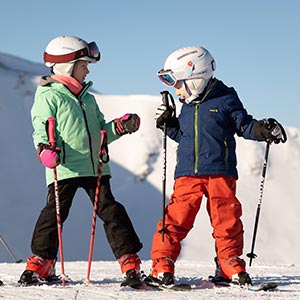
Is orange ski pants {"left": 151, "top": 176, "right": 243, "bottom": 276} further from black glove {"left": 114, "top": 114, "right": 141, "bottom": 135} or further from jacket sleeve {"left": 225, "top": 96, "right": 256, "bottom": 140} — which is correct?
black glove {"left": 114, "top": 114, "right": 141, "bottom": 135}

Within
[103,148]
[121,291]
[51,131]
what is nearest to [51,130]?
[51,131]

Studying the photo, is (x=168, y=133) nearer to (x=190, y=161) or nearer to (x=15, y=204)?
(x=190, y=161)

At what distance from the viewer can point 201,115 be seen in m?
5.79

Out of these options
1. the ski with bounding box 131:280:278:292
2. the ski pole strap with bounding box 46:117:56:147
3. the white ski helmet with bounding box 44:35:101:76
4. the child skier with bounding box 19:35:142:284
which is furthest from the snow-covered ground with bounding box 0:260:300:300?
the white ski helmet with bounding box 44:35:101:76

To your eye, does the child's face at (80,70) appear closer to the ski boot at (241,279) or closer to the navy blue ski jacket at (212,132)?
the navy blue ski jacket at (212,132)

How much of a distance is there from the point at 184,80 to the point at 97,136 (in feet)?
2.73

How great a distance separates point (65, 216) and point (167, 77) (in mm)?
1383

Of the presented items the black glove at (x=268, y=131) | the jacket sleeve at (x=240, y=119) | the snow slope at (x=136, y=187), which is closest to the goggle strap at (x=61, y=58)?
the jacket sleeve at (x=240, y=119)

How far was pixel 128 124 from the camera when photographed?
5.91 meters

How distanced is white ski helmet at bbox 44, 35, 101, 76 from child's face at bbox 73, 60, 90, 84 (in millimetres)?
42

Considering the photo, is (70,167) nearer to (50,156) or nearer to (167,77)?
(50,156)

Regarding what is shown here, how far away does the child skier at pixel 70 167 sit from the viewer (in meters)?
5.73

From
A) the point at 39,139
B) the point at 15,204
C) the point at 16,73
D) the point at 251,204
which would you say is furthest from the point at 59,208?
the point at 16,73

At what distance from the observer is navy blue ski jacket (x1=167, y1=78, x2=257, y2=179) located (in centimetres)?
573
